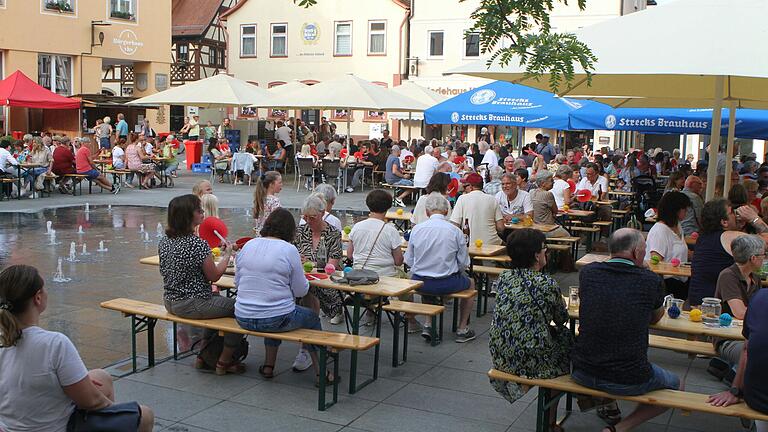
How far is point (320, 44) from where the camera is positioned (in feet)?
133

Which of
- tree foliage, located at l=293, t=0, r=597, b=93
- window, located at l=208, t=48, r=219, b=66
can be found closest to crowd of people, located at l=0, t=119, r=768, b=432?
tree foliage, located at l=293, t=0, r=597, b=93

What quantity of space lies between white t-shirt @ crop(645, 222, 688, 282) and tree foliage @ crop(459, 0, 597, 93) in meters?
2.37

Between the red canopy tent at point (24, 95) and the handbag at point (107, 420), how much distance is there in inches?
826

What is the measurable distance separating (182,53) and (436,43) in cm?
1490

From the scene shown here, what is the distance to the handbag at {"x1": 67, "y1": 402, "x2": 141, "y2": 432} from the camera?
3.94 m

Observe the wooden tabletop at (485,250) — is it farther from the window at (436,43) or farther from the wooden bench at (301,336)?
the window at (436,43)

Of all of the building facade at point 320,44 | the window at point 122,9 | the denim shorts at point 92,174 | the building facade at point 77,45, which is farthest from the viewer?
the building facade at point 320,44

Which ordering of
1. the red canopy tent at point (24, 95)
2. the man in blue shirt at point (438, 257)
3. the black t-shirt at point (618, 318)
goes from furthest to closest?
1. the red canopy tent at point (24, 95)
2. the man in blue shirt at point (438, 257)
3. the black t-shirt at point (618, 318)

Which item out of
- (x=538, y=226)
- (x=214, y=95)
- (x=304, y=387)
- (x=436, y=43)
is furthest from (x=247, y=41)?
(x=304, y=387)

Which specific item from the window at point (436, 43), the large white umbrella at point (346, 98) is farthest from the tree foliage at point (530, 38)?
the window at point (436, 43)

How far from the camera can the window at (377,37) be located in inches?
1544

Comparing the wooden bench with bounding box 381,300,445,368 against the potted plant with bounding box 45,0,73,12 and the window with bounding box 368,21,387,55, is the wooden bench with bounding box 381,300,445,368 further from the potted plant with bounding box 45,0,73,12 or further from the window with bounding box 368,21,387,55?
the window with bounding box 368,21,387,55

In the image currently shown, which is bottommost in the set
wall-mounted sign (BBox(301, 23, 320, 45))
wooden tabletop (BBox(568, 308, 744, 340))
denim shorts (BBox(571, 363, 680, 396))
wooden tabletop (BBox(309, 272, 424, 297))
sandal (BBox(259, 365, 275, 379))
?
sandal (BBox(259, 365, 275, 379))

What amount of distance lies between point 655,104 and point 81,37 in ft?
79.9
